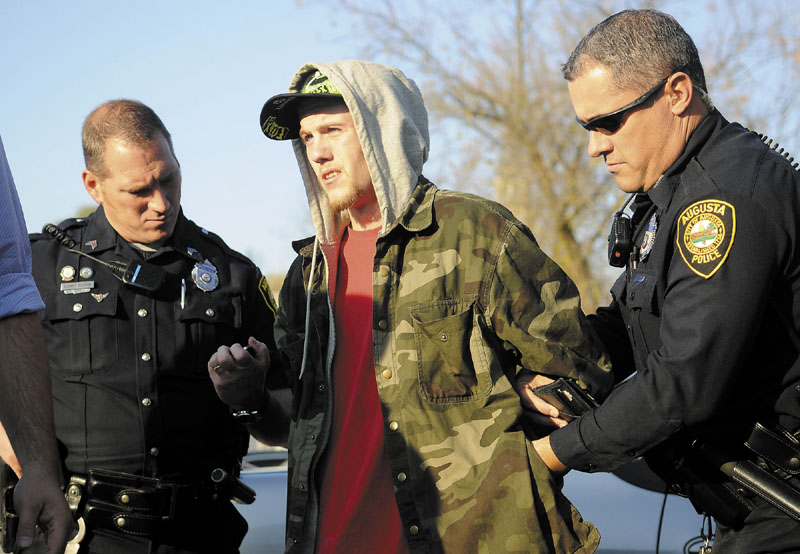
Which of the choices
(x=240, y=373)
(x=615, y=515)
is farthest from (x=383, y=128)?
(x=615, y=515)

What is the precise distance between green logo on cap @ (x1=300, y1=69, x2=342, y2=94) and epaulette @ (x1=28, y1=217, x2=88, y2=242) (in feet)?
4.10

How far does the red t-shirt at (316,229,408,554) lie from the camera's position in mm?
2816

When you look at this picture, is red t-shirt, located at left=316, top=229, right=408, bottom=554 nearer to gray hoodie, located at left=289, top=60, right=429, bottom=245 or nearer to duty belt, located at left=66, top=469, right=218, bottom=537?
gray hoodie, located at left=289, top=60, right=429, bottom=245

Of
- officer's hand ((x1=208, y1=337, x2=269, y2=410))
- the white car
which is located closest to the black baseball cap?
officer's hand ((x1=208, y1=337, x2=269, y2=410))

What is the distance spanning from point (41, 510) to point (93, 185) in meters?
1.70

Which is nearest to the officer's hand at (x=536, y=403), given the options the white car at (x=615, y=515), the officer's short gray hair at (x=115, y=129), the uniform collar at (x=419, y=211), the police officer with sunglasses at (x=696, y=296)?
the police officer with sunglasses at (x=696, y=296)

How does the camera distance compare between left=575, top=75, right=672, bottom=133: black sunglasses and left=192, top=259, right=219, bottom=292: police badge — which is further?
left=192, top=259, right=219, bottom=292: police badge

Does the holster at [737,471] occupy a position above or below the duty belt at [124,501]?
above

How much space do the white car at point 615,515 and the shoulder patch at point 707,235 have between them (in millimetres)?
1925

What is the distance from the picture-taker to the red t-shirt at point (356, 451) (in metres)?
2.82

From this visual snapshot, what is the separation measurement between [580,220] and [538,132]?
6.00 feet

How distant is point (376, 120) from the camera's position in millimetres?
3084

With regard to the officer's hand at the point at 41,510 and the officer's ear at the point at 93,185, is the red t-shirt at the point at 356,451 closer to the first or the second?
the officer's hand at the point at 41,510

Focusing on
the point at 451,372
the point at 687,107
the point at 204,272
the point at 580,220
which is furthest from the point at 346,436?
the point at 580,220
